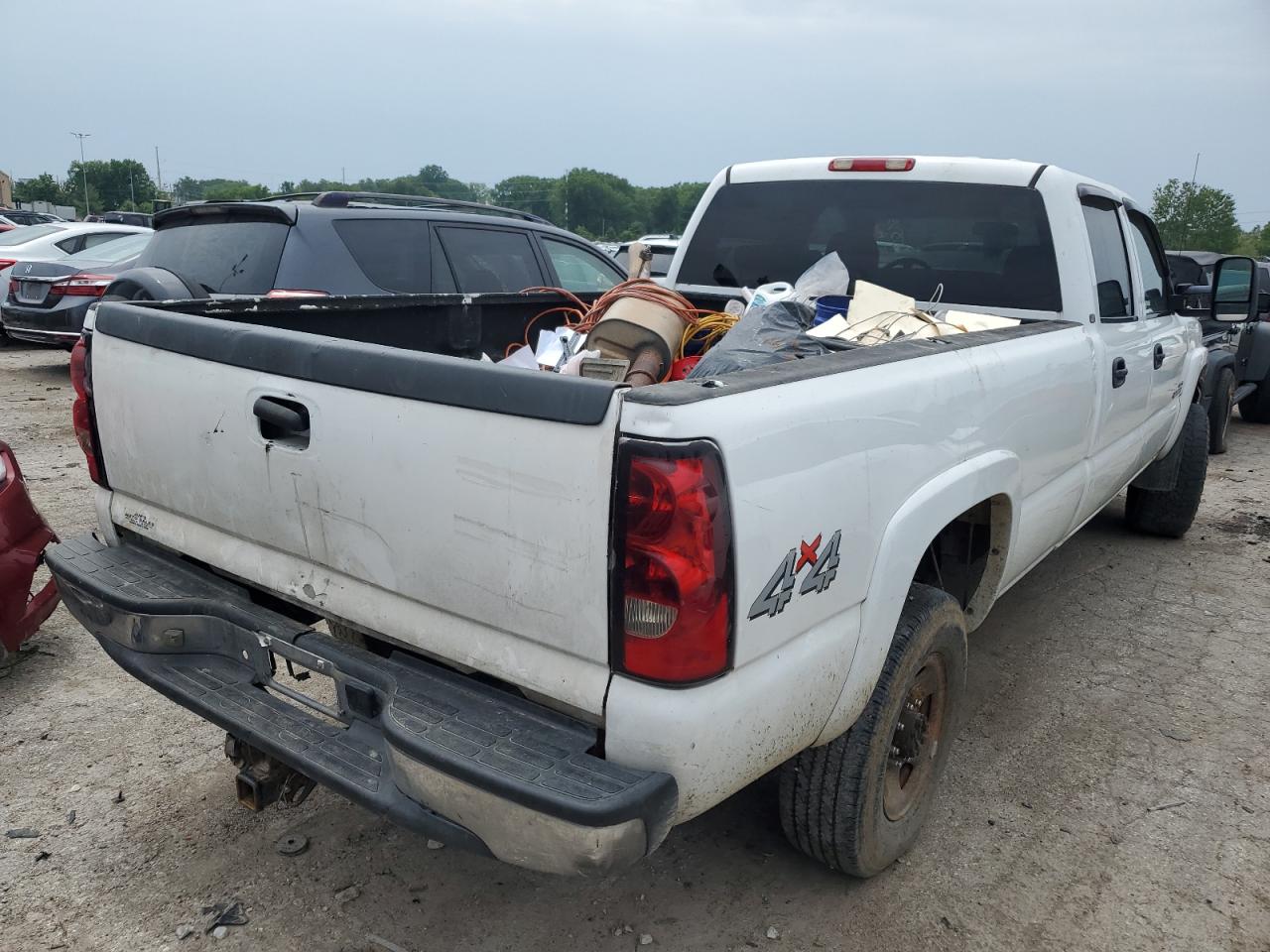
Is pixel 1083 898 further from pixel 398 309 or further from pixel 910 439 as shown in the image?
pixel 398 309

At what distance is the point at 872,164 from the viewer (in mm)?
4070

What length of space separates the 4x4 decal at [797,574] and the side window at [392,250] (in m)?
4.67

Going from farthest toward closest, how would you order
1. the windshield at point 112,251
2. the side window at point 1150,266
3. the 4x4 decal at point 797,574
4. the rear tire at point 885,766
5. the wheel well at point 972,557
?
the windshield at point 112,251 < the side window at point 1150,266 < the wheel well at point 972,557 < the rear tire at point 885,766 < the 4x4 decal at point 797,574

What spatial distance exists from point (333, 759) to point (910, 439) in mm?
1513

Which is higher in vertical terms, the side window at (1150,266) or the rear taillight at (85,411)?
the side window at (1150,266)

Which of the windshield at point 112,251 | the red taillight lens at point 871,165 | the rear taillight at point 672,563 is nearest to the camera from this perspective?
the rear taillight at point 672,563

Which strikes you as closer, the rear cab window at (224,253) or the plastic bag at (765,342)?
the plastic bag at (765,342)

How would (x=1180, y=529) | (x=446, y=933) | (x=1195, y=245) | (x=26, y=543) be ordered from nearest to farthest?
(x=446, y=933) → (x=26, y=543) → (x=1180, y=529) → (x=1195, y=245)

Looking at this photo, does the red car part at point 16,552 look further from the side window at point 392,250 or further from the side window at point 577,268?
the side window at point 577,268

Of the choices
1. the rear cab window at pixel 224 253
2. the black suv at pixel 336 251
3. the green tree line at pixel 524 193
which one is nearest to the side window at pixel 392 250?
the black suv at pixel 336 251

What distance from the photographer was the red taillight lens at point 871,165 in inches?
157

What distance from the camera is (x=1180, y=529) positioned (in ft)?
19.1

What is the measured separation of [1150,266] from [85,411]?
Result: 186 inches

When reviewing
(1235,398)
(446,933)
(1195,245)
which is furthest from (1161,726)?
(1195,245)
